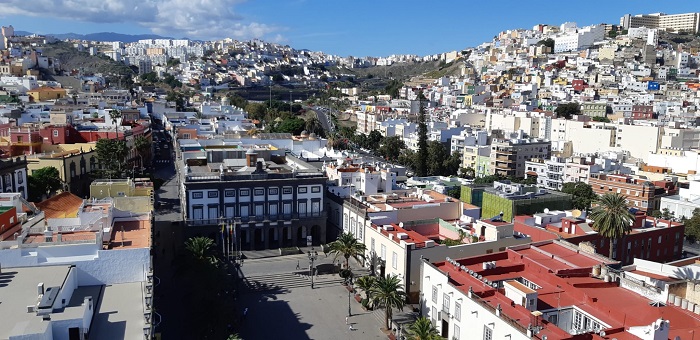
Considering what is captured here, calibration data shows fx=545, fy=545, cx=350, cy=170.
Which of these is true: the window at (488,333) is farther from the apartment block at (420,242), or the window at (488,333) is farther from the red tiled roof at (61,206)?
the red tiled roof at (61,206)

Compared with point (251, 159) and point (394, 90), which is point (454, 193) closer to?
point (251, 159)

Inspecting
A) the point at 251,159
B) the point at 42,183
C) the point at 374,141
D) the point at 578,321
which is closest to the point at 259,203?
the point at 251,159

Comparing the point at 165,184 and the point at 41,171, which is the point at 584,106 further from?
the point at 41,171

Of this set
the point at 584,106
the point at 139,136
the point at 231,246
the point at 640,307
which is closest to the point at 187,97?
the point at 139,136

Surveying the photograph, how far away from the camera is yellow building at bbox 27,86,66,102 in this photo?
325ft

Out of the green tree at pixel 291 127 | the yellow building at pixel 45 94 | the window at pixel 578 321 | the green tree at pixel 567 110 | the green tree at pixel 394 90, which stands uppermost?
the green tree at pixel 394 90

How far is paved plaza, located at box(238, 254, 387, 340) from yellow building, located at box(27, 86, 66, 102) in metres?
78.1

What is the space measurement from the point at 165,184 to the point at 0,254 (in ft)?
138

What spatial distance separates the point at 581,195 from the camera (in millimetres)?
60500

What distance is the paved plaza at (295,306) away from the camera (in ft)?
103

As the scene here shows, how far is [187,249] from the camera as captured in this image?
36.3 m

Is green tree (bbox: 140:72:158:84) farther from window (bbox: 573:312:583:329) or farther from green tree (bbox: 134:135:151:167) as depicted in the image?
window (bbox: 573:312:583:329)

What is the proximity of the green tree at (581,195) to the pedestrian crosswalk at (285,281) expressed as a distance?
31.6m

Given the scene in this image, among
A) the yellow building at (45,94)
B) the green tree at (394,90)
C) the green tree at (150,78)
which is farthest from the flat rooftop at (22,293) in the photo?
the green tree at (150,78)
